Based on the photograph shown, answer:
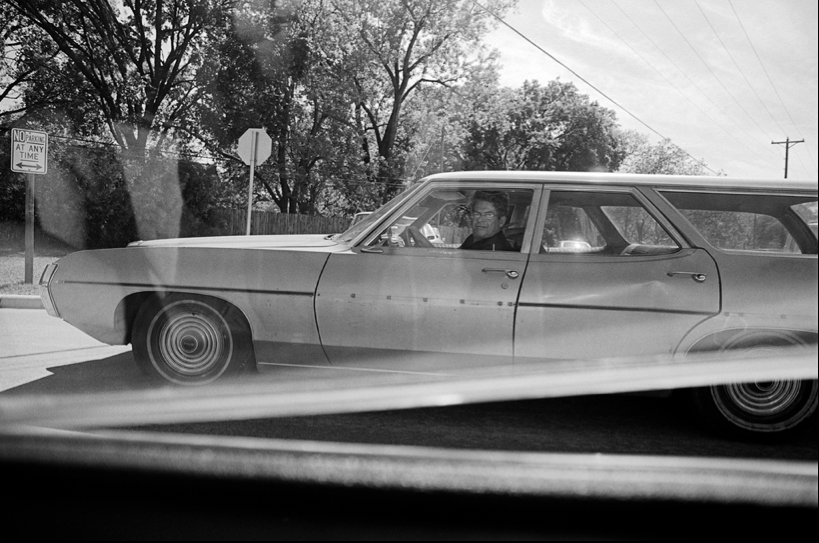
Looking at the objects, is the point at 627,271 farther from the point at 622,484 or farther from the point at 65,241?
the point at 65,241

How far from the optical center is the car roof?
12.4 ft

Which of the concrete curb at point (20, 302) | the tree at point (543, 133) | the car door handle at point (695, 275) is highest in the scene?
the tree at point (543, 133)

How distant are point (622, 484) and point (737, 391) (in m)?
1.08

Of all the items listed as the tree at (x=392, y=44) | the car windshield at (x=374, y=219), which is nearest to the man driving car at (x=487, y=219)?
the car windshield at (x=374, y=219)

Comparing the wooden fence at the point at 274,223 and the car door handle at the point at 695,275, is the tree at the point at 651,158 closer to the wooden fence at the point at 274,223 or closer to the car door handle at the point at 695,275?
the wooden fence at the point at 274,223

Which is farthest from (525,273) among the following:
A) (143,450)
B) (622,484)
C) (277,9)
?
(277,9)

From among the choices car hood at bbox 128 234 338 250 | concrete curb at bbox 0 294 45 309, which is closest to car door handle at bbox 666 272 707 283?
car hood at bbox 128 234 338 250

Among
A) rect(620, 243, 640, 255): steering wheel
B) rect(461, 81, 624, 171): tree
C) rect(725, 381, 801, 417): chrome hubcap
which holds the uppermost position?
rect(461, 81, 624, 171): tree

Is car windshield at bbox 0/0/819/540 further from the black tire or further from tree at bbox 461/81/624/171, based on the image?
tree at bbox 461/81/624/171

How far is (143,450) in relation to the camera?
332 centimetres

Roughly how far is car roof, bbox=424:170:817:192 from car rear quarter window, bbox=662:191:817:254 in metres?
0.06

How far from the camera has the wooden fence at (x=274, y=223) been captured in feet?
88.6

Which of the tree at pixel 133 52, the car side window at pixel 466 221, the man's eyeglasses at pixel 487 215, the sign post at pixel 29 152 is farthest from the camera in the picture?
the tree at pixel 133 52

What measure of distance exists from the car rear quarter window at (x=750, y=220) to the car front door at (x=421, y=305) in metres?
0.98
